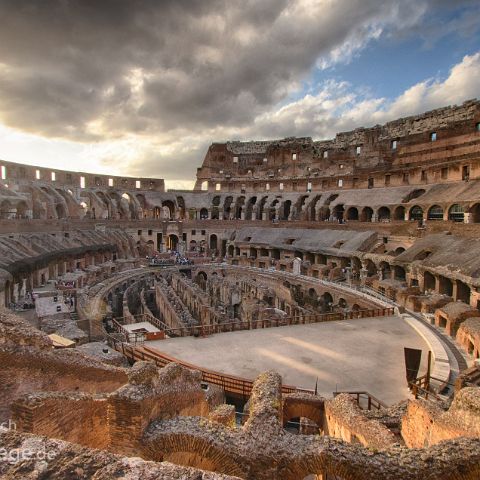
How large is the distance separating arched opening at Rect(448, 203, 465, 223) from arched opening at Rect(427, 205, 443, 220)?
1.34m

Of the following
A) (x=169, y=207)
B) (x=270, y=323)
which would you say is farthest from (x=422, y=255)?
(x=169, y=207)

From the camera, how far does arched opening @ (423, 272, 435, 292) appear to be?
75.4 feet

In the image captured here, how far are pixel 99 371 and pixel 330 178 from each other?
42150 millimetres

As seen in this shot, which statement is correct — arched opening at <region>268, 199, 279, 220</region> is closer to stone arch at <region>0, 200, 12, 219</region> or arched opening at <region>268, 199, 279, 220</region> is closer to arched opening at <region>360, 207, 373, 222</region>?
arched opening at <region>360, 207, 373, 222</region>

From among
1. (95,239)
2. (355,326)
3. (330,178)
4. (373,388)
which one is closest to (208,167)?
(330,178)

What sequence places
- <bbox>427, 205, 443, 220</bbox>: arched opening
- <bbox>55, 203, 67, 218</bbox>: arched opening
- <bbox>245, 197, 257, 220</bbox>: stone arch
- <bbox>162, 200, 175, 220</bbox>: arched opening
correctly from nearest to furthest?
1. <bbox>427, 205, 443, 220</bbox>: arched opening
2. <bbox>55, 203, 67, 218</bbox>: arched opening
3. <bbox>245, 197, 257, 220</bbox>: stone arch
4. <bbox>162, 200, 175, 220</bbox>: arched opening

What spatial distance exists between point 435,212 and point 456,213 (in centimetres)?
256

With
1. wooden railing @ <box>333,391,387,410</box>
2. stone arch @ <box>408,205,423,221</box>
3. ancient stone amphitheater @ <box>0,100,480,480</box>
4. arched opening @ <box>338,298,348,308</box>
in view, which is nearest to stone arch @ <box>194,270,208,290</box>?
ancient stone amphitheater @ <box>0,100,480,480</box>

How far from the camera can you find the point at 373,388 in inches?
444

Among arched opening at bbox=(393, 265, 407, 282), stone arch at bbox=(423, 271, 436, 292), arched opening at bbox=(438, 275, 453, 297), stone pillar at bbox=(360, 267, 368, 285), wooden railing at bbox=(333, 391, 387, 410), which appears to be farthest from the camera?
arched opening at bbox=(393, 265, 407, 282)

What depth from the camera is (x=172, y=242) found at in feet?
160

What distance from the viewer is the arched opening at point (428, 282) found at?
23.0 m

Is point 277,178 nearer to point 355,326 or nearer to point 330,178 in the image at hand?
point 330,178

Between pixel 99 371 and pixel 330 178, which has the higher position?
pixel 330 178
